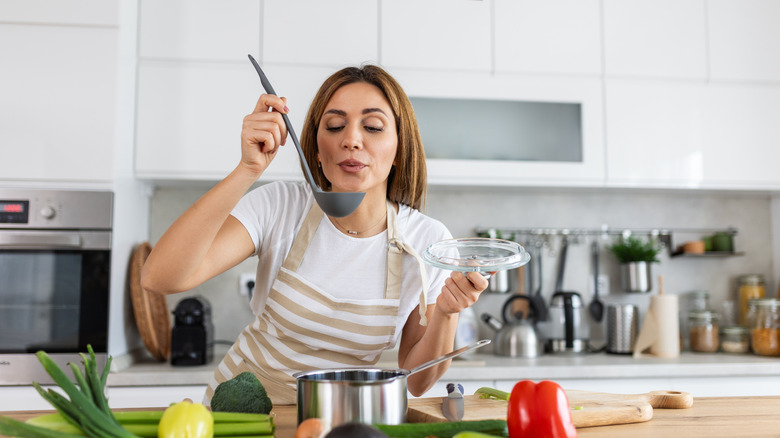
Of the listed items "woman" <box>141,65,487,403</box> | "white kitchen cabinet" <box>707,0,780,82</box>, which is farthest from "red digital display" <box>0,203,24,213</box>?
"white kitchen cabinet" <box>707,0,780,82</box>

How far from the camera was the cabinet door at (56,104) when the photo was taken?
2.23 meters

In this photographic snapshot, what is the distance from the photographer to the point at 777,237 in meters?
3.06

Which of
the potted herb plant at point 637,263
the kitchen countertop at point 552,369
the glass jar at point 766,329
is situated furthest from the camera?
the potted herb plant at point 637,263

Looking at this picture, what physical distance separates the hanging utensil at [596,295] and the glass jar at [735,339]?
0.52m

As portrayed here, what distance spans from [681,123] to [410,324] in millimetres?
1766

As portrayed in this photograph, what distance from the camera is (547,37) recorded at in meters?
2.62

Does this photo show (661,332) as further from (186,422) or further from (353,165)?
(186,422)

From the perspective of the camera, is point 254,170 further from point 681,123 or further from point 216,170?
point 681,123

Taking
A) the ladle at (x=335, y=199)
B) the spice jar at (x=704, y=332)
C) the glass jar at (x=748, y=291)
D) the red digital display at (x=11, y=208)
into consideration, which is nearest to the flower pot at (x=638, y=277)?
the spice jar at (x=704, y=332)

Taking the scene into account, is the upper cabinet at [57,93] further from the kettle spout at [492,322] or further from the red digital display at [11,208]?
the kettle spout at [492,322]

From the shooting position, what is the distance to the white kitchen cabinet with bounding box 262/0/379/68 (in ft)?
8.23

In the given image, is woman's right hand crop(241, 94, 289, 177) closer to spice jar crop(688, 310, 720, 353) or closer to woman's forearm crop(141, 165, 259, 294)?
woman's forearm crop(141, 165, 259, 294)

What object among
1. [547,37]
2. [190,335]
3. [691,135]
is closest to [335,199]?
[190,335]

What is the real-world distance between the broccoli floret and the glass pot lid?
1.15ft
